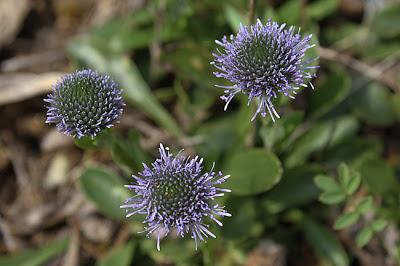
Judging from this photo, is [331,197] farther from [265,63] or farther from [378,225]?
[265,63]

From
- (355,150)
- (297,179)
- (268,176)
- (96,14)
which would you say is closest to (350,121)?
(355,150)

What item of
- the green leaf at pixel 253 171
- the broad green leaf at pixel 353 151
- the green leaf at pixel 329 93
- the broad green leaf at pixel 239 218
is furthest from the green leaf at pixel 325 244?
the green leaf at pixel 329 93

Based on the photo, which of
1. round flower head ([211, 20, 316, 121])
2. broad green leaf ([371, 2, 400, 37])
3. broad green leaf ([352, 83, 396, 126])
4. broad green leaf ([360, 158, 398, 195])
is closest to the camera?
round flower head ([211, 20, 316, 121])

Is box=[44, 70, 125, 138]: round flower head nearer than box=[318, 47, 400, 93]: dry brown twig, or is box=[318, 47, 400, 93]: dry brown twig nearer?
box=[44, 70, 125, 138]: round flower head

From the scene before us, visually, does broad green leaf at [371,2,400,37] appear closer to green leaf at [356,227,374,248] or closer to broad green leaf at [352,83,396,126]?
broad green leaf at [352,83,396,126]

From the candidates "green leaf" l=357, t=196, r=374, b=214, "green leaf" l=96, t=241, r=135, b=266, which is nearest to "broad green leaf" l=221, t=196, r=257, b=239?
"green leaf" l=96, t=241, r=135, b=266

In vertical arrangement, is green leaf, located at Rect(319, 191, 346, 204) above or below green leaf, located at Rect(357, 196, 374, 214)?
above

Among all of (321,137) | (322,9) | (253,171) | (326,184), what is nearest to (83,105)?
(253,171)
